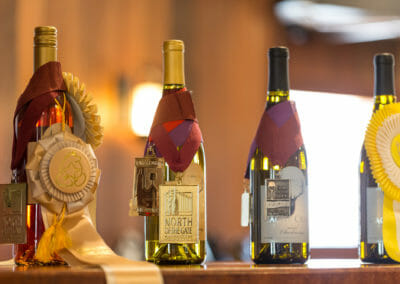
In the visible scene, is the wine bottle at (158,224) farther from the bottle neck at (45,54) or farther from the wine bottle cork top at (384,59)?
the wine bottle cork top at (384,59)

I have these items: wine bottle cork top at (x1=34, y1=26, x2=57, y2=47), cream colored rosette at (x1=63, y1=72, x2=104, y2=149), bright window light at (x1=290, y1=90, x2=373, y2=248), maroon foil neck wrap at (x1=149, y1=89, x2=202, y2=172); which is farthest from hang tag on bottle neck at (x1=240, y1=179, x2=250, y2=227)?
bright window light at (x1=290, y1=90, x2=373, y2=248)

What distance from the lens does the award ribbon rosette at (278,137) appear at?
906 millimetres

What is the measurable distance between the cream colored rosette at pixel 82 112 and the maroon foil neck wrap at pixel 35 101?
1cm

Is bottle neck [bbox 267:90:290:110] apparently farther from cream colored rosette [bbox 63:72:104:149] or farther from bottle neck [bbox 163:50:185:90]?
cream colored rosette [bbox 63:72:104:149]

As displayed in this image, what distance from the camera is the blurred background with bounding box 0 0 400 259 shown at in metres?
2.97

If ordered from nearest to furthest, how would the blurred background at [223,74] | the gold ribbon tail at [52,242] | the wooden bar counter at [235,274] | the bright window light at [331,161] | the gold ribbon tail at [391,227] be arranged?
the wooden bar counter at [235,274] → the gold ribbon tail at [52,242] → the gold ribbon tail at [391,227] → the blurred background at [223,74] → the bright window light at [331,161]

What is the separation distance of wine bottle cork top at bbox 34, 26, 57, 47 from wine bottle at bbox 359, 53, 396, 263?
0.44 m

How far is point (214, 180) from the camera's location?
3.62 metres

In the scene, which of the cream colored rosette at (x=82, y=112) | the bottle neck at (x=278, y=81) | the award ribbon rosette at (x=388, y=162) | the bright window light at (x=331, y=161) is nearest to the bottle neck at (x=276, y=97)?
the bottle neck at (x=278, y=81)

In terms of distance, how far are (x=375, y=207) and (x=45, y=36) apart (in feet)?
1.57

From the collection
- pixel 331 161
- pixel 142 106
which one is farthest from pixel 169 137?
pixel 331 161

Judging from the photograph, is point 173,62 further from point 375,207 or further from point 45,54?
point 375,207

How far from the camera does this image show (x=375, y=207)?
912 millimetres

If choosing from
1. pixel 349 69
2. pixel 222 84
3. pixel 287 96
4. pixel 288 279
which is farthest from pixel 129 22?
pixel 288 279
